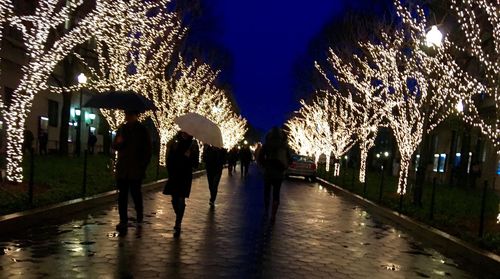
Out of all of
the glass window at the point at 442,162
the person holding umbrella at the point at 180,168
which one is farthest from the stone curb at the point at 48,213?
the glass window at the point at 442,162

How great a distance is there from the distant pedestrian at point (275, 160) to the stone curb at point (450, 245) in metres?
2.85

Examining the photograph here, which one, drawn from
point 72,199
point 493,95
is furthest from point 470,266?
point 72,199

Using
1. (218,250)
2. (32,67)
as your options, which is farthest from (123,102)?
(218,250)

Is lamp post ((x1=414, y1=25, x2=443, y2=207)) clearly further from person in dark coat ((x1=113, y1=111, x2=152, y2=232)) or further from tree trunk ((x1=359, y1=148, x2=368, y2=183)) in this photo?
tree trunk ((x1=359, y1=148, x2=368, y2=183))

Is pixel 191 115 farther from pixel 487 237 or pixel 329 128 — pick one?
pixel 329 128

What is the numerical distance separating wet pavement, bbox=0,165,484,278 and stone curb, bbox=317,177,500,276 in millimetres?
342

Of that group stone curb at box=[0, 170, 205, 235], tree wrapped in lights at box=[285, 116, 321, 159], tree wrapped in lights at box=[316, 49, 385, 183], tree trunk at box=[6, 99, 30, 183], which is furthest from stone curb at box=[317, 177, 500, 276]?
tree wrapped in lights at box=[285, 116, 321, 159]

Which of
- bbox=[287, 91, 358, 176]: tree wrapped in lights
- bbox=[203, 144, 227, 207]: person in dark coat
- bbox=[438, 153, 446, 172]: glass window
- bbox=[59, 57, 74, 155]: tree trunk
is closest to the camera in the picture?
bbox=[203, 144, 227, 207]: person in dark coat

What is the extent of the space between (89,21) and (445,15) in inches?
401

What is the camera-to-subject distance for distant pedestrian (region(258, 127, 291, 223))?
11.7 m

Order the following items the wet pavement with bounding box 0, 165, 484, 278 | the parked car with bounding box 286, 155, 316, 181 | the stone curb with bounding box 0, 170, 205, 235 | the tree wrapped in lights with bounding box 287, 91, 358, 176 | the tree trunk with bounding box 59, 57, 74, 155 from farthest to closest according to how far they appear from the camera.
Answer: the tree wrapped in lights with bounding box 287, 91, 358, 176, the parked car with bounding box 286, 155, 316, 181, the tree trunk with bounding box 59, 57, 74, 155, the stone curb with bounding box 0, 170, 205, 235, the wet pavement with bounding box 0, 165, 484, 278

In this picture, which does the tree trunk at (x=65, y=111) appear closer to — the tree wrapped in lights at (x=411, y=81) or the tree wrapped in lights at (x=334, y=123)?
the tree wrapped in lights at (x=334, y=123)

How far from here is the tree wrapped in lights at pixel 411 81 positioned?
1660 centimetres

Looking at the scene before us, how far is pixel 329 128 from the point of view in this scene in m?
41.3
